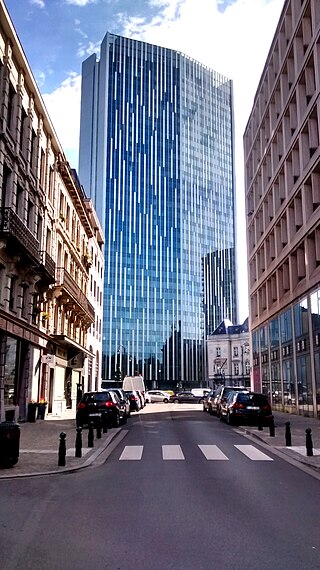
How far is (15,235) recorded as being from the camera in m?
20.9

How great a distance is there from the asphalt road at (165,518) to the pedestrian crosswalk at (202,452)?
66 centimetres

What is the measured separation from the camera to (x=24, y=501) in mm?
8023

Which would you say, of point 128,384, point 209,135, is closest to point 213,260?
point 209,135

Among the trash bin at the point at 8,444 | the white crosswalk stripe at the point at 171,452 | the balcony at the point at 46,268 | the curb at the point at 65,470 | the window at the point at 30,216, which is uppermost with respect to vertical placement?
the window at the point at 30,216

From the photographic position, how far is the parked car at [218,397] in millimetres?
28062

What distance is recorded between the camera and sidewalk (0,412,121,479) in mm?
10977

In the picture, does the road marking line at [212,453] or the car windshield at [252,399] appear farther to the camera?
the car windshield at [252,399]

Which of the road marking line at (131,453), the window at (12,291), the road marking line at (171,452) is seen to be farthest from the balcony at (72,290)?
the road marking line at (171,452)

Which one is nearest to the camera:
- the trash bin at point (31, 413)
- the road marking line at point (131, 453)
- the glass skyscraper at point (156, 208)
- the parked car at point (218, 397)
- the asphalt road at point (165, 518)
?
the asphalt road at point (165, 518)

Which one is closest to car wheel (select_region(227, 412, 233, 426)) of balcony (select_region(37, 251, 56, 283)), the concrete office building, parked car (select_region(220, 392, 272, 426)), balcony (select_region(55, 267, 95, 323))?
parked car (select_region(220, 392, 272, 426))

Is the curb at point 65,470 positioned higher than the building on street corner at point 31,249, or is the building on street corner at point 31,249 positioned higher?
the building on street corner at point 31,249

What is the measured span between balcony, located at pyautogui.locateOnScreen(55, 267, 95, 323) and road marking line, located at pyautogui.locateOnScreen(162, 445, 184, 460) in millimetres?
17573

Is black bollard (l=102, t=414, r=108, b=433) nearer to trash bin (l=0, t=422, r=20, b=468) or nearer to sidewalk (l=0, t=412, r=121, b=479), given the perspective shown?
sidewalk (l=0, t=412, r=121, b=479)

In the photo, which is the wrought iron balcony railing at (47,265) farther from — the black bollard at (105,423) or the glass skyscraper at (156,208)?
the glass skyscraper at (156,208)
